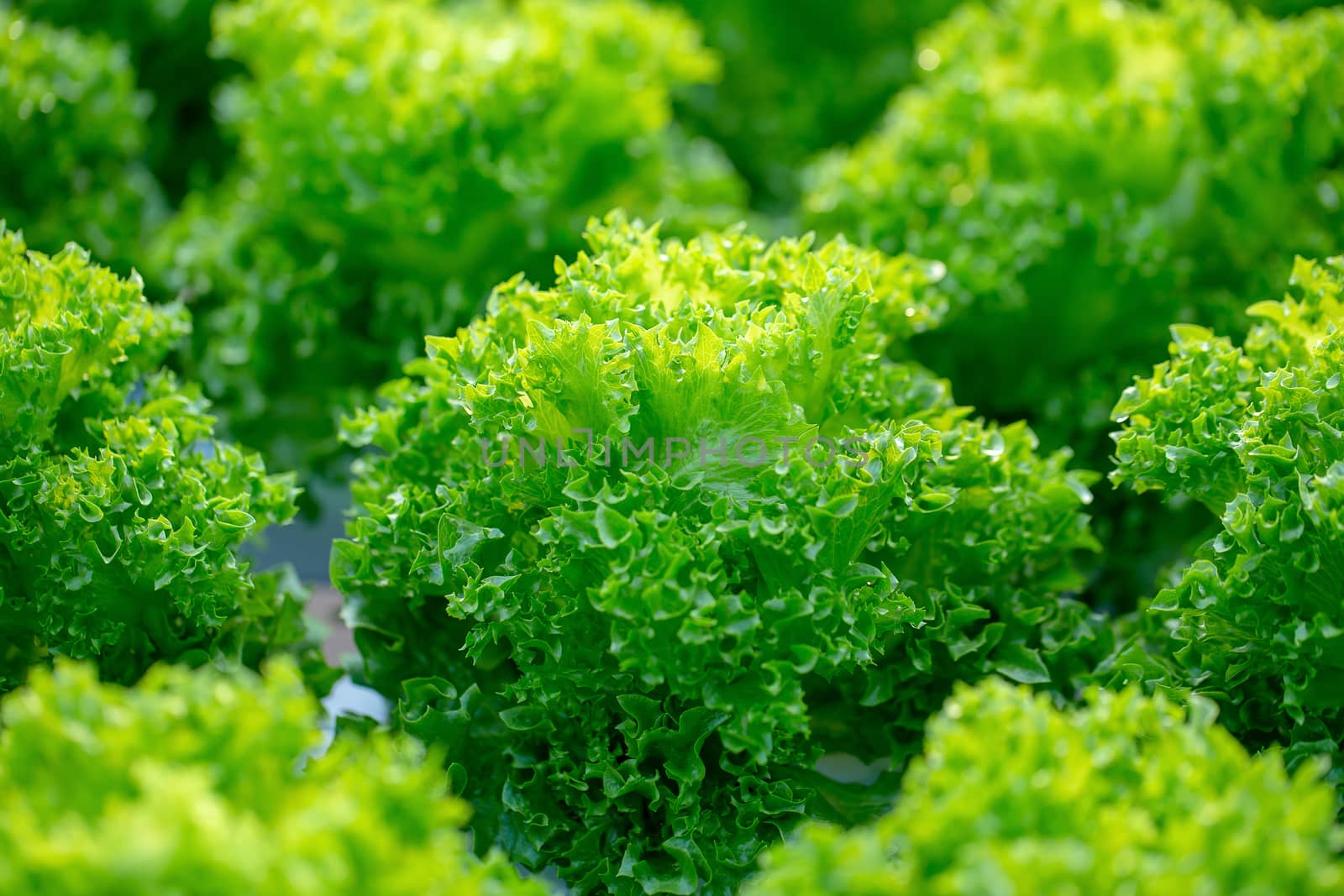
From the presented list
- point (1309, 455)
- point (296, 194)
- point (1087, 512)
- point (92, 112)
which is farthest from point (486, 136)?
point (1309, 455)

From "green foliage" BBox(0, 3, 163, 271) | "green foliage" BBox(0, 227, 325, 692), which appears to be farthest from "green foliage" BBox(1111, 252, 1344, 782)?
"green foliage" BBox(0, 3, 163, 271)

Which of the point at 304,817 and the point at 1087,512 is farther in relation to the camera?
the point at 1087,512

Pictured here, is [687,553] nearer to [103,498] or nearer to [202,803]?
[202,803]

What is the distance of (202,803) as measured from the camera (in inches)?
59.9

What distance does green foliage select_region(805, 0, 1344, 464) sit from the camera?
3.57m

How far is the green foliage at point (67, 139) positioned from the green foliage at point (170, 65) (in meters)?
0.23

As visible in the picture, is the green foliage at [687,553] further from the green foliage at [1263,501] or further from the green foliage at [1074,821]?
the green foliage at [1074,821]

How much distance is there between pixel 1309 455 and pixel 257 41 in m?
3.14

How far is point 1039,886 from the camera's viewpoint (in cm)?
159

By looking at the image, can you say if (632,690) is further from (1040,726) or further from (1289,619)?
(1289,619)

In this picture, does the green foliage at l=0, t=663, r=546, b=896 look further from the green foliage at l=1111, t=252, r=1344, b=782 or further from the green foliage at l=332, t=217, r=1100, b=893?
the green foliage at l=1111, t=252, r=1344, b=782

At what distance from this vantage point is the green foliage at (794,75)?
5070mm

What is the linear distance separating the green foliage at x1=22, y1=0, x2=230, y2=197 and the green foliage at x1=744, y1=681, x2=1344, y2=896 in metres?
3.61

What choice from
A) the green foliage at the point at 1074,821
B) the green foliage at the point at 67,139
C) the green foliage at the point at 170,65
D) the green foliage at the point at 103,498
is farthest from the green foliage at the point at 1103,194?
the green foliage at the point at 170,65
